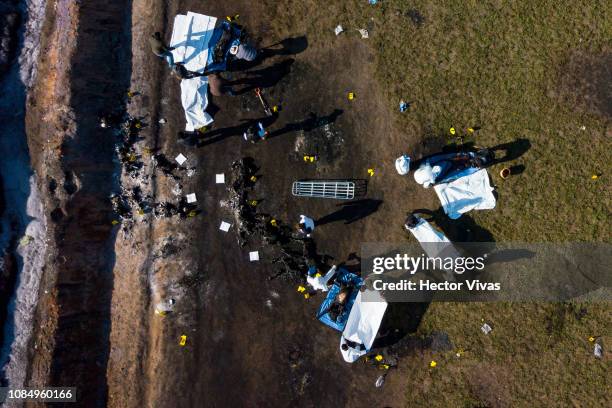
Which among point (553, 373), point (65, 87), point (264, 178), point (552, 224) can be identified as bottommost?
point (553, 373)

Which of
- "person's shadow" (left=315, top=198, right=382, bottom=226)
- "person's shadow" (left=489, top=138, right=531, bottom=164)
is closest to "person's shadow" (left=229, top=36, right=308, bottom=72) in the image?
"person's shadow" (left=315, top=198, right=382, bottom=226)

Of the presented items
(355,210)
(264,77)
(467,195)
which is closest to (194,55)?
(264,77)

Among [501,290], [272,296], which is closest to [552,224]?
[501,290]

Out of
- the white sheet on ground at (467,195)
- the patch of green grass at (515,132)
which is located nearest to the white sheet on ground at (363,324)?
the patch of green grass at (515,132)

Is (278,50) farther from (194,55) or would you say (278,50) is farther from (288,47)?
(194,55)

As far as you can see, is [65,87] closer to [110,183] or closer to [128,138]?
[128,138]

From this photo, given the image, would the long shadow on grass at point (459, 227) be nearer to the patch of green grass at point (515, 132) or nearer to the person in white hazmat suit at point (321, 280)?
the patch of green grass at point (515, 132)

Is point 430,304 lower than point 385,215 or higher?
lower
